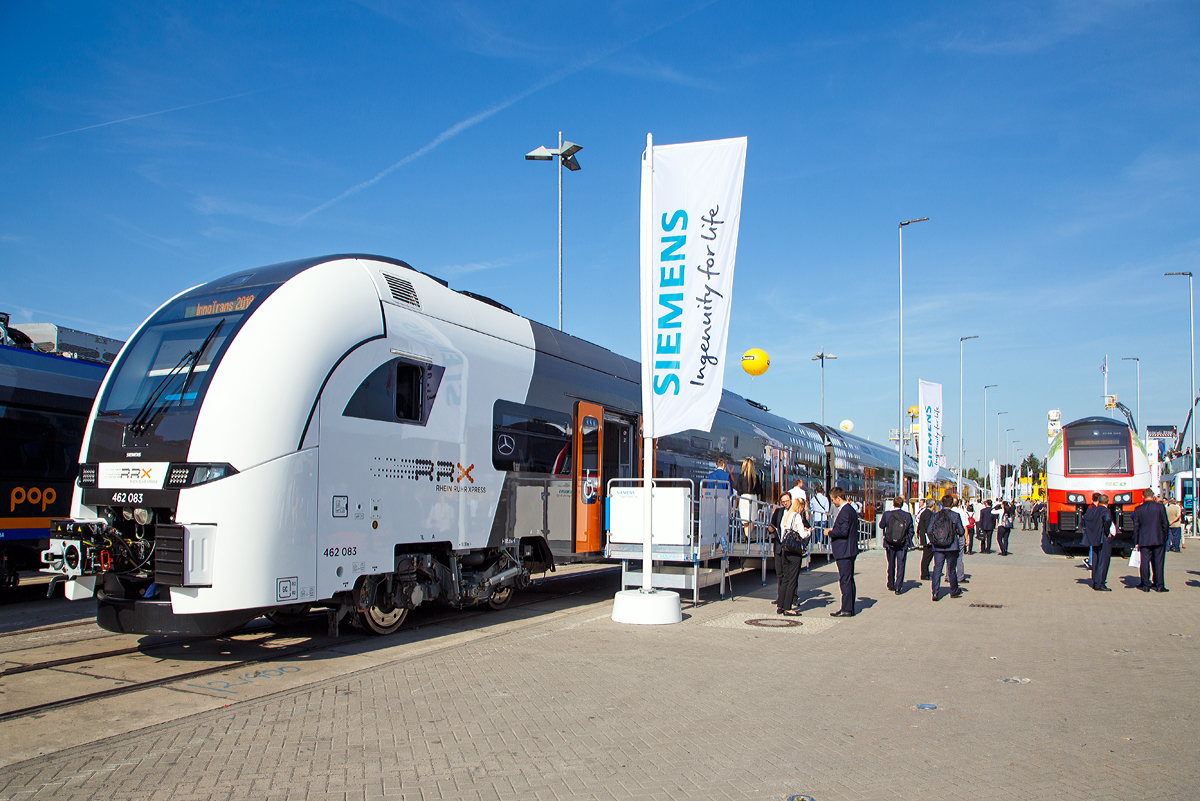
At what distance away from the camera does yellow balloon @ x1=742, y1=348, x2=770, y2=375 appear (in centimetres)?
2047

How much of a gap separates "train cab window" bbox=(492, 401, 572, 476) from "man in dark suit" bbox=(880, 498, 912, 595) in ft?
19.2

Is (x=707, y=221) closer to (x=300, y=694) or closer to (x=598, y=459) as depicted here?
(x=598, y=459)

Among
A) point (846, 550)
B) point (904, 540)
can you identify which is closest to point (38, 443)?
point (846, 550)

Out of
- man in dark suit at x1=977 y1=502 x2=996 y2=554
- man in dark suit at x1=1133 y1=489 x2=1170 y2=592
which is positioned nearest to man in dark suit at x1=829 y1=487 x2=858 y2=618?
man in dark suit at x1=1133 y1=489 x2=1170 y2=592

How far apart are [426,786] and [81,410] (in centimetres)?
1079

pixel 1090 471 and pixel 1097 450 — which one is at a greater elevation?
pixel 1097 450

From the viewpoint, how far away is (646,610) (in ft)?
33.0

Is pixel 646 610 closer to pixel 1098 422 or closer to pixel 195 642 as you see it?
pixel 195 642

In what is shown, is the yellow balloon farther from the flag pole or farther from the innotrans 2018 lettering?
the innotrans 2018 lettering

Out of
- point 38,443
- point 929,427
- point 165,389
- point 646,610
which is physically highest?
point 929,427

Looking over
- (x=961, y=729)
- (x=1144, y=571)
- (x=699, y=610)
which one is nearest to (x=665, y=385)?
(x=699, y=610)

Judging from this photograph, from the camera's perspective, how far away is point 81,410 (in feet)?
41.3

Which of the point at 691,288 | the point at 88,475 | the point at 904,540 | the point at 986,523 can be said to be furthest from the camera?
the point at 986,523

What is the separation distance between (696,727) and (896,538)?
910 centimetres
